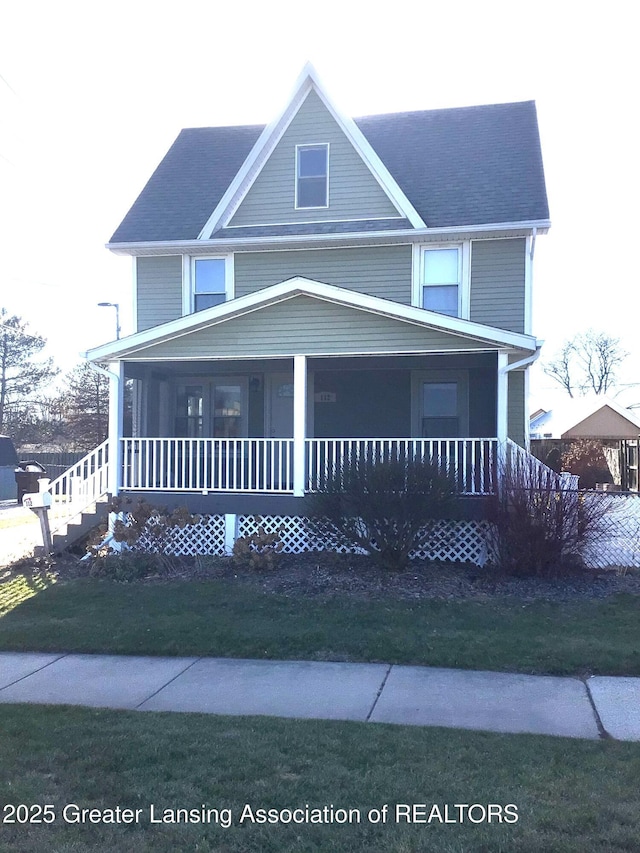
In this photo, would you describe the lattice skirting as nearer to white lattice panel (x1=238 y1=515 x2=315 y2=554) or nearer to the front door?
white lattice panel (x1=238 y1=515 x2=315 y2=554)

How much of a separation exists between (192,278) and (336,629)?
9.23 m

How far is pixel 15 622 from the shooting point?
27.3 feet

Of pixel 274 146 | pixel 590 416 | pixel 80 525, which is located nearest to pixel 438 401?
pixel 274 146

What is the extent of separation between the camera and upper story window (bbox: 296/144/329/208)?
1462 cm

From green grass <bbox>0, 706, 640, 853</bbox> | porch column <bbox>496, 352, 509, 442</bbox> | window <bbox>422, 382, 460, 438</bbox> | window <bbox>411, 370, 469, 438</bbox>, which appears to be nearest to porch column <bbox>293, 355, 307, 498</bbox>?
porch column <bbox>496, 352, 509, 442</bbox>

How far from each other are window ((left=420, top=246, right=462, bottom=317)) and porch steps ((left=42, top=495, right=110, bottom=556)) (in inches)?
276

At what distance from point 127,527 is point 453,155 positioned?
1026cm

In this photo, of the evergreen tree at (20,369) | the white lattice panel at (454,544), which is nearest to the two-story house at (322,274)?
the white lattice panel at (454,544)

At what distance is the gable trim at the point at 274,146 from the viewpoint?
14188 mm

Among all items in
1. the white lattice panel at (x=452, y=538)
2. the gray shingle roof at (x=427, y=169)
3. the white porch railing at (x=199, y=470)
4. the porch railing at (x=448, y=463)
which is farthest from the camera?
the gray shingle roof at (x=427, y=169)

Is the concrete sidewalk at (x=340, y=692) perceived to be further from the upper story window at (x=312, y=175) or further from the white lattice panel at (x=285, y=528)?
the upper story window at (x=312, y=175)

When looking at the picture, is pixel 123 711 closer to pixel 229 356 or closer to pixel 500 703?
pixel 500 703

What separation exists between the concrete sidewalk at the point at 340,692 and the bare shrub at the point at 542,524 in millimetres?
3476

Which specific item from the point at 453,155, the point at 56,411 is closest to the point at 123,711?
the point at 453,155
